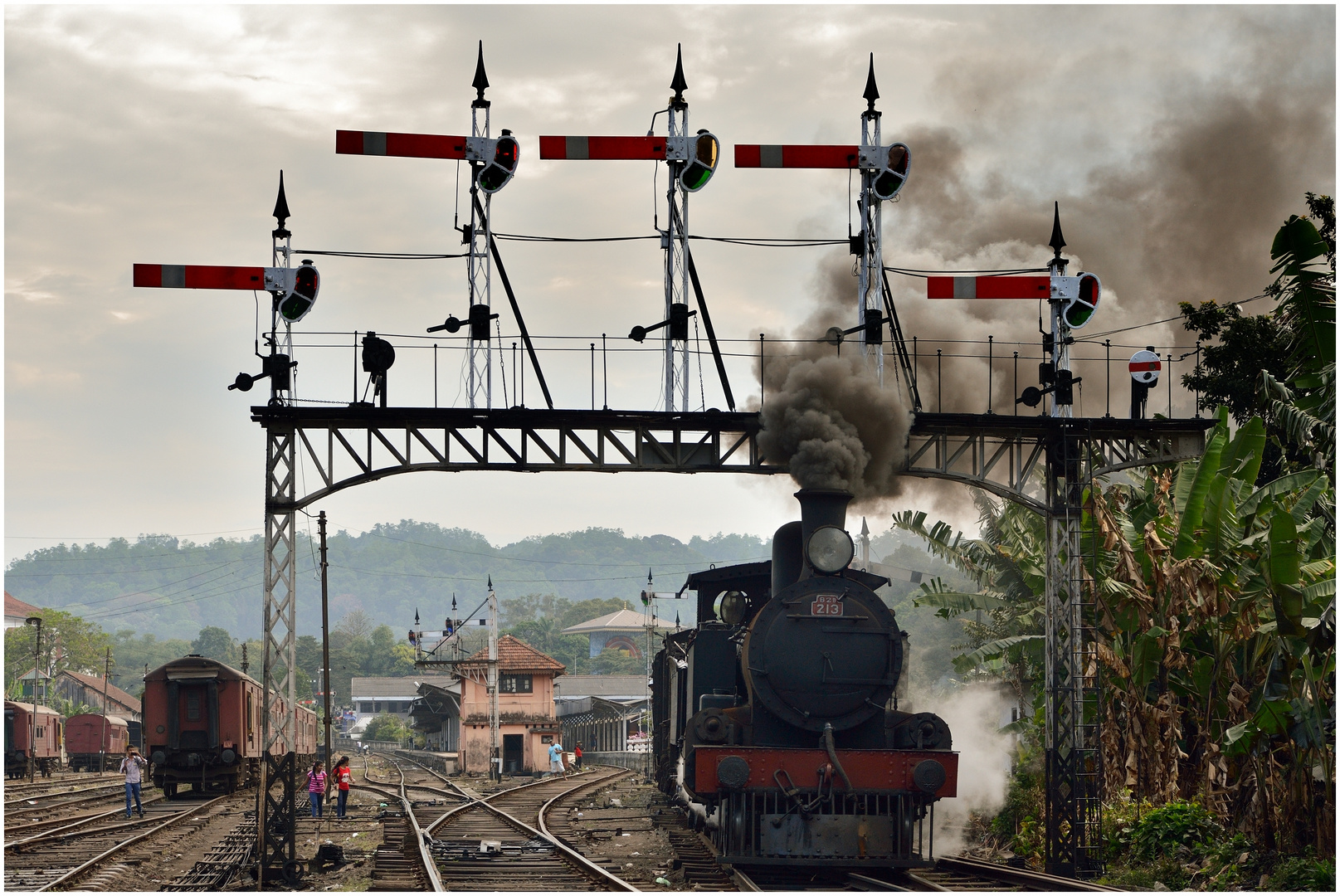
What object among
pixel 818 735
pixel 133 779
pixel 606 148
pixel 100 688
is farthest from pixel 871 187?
pixel 100 688

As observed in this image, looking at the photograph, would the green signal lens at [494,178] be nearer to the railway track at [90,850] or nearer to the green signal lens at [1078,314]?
the green signal lens at [1078,314]

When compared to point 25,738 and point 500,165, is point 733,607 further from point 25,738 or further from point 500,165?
point 25,738

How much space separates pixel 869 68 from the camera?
19406mm

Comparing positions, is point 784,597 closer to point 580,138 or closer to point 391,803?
point 580,138

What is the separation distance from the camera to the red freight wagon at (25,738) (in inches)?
1848

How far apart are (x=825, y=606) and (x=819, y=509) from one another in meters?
1.13

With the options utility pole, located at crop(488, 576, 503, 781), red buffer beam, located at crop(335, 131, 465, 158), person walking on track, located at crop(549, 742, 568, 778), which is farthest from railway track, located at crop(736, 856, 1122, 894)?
person walking on track, located at crop(549, 742, 568, 778)

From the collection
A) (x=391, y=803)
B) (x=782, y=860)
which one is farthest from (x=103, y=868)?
Result: (x=391, y=803)

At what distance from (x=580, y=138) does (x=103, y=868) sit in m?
11.6

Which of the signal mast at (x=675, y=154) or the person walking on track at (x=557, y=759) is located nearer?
the signal mast at (x=675, y=154)

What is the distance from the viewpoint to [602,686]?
95438mm

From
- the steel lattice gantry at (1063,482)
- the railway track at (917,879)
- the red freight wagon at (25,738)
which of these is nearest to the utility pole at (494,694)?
the red freight wagon at (25,738)

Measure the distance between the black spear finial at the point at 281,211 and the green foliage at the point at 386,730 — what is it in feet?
286

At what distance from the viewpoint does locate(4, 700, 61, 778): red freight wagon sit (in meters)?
46.9
